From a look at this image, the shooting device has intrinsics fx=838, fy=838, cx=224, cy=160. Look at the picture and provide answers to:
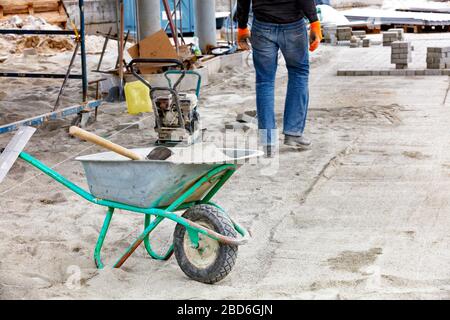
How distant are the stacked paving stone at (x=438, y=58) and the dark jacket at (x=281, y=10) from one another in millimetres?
5948

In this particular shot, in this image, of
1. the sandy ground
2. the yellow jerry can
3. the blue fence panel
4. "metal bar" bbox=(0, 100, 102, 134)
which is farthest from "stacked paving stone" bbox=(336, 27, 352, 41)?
"metal bar" bbox=(0, 100, 102, 134)

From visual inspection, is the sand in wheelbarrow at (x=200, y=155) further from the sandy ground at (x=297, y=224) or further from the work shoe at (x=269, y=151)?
the work shoe at (x=269, y=151)

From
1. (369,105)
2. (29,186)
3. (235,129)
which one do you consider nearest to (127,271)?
(29,186)

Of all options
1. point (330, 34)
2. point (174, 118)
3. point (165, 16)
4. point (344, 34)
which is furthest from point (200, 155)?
point (165, 16)

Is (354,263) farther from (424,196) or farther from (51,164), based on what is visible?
(51,164)

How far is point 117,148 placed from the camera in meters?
4.22

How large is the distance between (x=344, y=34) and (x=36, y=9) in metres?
7.63

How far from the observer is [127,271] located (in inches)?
177

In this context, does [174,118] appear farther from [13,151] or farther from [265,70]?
[13,151]

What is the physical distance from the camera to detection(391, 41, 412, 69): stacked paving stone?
12.7 metres

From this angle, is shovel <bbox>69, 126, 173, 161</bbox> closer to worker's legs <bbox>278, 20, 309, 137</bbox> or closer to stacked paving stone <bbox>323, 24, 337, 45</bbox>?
worker's legs <bbox>278, 20, 309, 137</bbox>

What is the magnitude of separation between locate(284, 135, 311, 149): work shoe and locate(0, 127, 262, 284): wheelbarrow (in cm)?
314

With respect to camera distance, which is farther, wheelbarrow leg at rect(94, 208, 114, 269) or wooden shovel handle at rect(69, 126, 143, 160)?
wheelbarrow leg at rect(94, 208, 114, 269)
